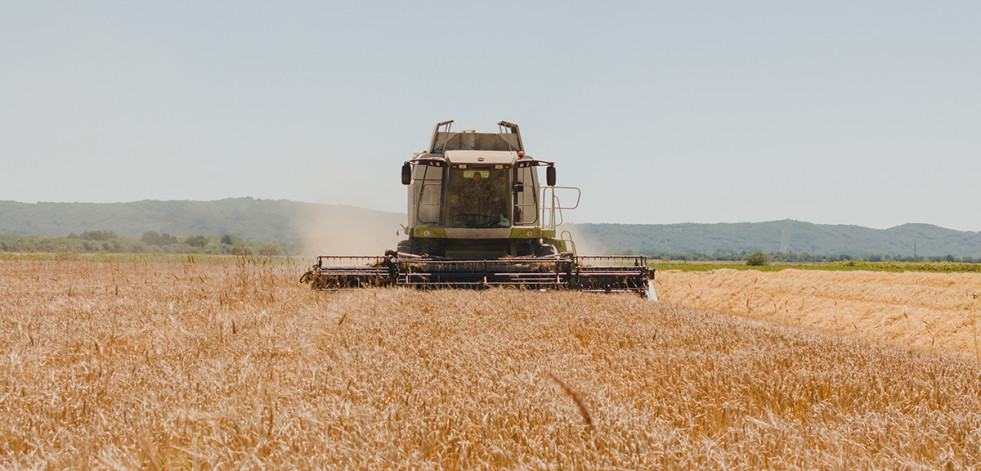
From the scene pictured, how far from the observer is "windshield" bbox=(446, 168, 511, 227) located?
1270 cm

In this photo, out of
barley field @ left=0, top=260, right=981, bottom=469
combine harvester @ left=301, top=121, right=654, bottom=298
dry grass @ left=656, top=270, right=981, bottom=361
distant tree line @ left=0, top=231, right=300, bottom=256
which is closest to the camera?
barley field @ left=0, top=260, right=981, bottom=469

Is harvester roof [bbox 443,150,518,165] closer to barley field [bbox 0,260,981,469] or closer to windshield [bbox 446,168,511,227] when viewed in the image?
windshield [bbox 446,168,511,227]

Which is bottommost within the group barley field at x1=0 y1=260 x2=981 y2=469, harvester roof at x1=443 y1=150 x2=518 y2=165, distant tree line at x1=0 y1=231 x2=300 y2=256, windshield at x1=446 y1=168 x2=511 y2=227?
distant tree line at x1=0 y1=231 x2=300 y2=256

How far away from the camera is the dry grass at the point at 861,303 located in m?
10.2

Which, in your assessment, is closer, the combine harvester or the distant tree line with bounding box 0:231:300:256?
the combine harvester

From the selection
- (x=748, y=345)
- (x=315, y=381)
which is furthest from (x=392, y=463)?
(x=748, y=345)

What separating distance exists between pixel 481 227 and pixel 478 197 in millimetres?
628

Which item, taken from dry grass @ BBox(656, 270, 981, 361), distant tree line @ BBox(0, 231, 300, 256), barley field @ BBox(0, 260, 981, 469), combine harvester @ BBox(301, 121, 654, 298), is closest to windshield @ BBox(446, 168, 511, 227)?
combine harvester @ BBox(301, 121, 654, 298)

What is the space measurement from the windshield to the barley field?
6.40m

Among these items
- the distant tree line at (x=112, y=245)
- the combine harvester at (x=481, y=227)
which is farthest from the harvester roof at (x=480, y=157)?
the distant tree line at (x=112, y=245)

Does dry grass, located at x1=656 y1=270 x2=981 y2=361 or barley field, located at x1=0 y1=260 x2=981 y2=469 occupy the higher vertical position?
barley field, located at x1=0 y1=260 x2=981 y2=469

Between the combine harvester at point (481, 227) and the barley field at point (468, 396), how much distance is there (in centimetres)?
483

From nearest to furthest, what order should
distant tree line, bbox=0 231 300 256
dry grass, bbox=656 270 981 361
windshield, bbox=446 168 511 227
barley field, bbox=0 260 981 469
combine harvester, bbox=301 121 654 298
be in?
barley field, bbox=0 260 981 469
dry grass, bbox=656 270 981 361
combine harvester, bbox=301 121 654 298
windshield, bbox=446 168 511 227
distant tree line, bbox=0 231 300 256

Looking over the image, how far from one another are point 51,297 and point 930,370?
35.5 feet
